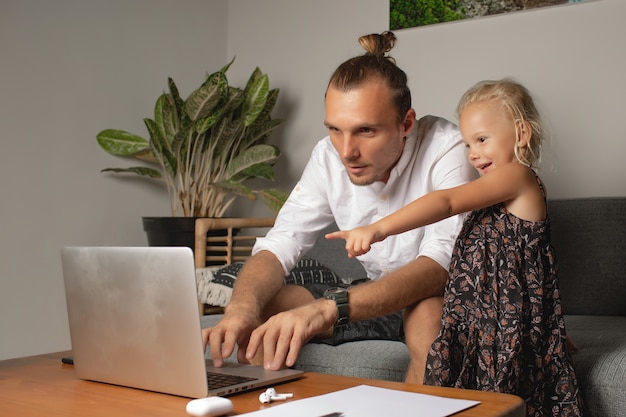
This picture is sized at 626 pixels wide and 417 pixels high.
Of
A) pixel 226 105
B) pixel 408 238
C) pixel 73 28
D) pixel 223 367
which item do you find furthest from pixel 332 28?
pixel 223 367

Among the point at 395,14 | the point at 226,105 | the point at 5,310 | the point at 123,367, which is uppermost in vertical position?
the point at 395,14

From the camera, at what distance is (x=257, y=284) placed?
167cm

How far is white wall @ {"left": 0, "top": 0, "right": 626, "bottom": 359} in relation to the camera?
277cm

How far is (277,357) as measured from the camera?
1.20 meters

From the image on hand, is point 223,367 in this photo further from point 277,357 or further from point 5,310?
point 5,310

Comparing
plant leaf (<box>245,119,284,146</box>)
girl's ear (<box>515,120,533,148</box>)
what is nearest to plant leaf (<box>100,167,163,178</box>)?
plant leaf (<box>245,119,284,146</box>)

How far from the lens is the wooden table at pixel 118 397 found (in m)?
0.93

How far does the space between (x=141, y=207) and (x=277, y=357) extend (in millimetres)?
2436

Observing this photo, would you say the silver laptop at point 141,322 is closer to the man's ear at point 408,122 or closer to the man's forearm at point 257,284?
the man's forearm at point 257,284

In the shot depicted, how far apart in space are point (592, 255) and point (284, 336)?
1.44m

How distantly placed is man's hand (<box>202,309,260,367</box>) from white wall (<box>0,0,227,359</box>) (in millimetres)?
1875

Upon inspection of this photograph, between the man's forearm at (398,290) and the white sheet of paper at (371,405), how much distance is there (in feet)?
1.49

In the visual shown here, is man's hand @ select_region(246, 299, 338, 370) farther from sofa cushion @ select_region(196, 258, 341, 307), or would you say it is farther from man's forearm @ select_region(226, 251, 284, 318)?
sofa cushion @ select_region(196, 258, 341, 307)

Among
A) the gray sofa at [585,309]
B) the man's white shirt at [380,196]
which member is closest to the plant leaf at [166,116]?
the gray sofa at [585,309]
